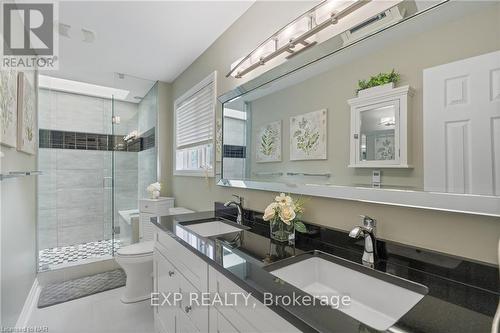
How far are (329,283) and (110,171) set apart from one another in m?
3.22

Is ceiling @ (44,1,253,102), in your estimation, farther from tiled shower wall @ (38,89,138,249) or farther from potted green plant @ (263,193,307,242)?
potted green plant @ (263,193,307,242)

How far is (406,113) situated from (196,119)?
7.17 feet

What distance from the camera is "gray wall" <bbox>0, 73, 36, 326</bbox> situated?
1.53 metres

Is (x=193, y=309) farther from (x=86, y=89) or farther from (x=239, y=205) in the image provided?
(x=86, y=89)

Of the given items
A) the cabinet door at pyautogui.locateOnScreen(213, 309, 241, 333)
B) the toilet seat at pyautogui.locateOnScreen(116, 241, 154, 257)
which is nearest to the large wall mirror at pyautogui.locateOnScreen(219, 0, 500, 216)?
the cabinet door at pyautogui.locateOnScreen(213, 309, 241, 333)

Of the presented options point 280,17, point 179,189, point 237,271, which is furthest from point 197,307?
point 179,189

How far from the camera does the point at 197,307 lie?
1135 mm

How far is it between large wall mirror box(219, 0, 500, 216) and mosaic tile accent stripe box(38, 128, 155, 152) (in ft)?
8.90

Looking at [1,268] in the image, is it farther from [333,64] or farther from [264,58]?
[333,64]

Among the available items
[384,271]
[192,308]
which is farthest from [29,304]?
[384,271]

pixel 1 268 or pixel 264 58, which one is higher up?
pixel 264 58

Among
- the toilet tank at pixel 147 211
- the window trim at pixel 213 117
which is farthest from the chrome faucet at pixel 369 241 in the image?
the toilet tank at pixel 147 211

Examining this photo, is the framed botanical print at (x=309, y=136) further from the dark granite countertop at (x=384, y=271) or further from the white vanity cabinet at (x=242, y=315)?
the white vanity cabinet at (x=242, y=315)

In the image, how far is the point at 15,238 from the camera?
184 centimetres
